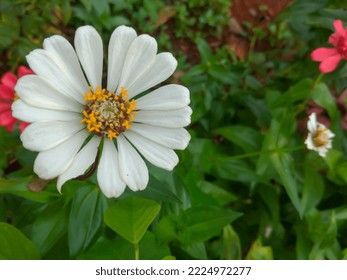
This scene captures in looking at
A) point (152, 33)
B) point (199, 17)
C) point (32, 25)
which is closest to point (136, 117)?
point (32, 25)

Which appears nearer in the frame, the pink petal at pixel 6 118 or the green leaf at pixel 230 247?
the pink petal at pixel 6 118

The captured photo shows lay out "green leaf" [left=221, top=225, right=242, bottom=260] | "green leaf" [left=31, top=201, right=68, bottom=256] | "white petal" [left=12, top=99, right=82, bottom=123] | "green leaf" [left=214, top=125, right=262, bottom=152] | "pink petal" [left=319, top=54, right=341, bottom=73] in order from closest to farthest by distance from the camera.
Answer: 1. "white petal" [left=12, top=99, right=82, bottom=123]
2. "green leaf" [left=31, top=201, right=68, bottom=256]
3. "pink petal" [left=319, top=54, right=341, bottom=73]
4. "green leaf" [left=221, top=225, right=242, bottom=260]
5. "green leaf" [left=214, top=125, right=262, bottom=152]

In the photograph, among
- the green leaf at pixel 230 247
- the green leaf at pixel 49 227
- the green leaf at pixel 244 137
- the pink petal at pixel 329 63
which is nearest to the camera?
the green leaf at pixel 49 227

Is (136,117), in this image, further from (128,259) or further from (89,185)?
(128,259)

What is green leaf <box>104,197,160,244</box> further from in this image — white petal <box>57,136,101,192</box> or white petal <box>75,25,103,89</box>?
white petal <box>75,25,103,89</box>

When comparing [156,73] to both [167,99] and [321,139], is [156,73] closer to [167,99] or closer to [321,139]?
[167,99]

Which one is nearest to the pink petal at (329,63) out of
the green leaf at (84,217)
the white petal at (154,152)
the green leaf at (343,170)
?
the green leaf at (343,170)

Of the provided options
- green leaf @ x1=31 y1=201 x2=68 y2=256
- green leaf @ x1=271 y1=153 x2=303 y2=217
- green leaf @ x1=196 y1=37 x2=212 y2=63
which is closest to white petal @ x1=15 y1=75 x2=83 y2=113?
green leaf @ x1=31 y1=201 x2=68 y2=256

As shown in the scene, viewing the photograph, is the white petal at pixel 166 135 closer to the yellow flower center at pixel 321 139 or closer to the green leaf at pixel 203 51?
the yellow flower center at pixel 321 139
